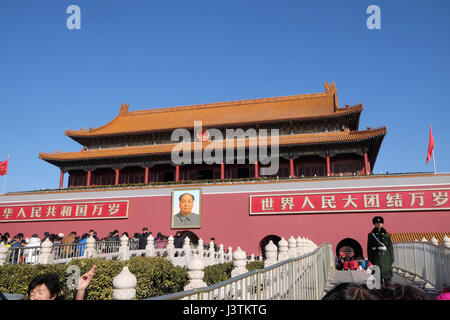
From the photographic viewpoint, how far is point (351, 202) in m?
18.0

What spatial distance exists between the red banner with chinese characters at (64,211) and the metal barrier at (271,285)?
16843 mm

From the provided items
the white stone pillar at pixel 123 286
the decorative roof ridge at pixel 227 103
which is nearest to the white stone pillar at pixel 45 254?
the white stone pillar at pixel 123 286

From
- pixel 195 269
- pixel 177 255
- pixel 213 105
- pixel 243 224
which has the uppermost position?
pixel 213 105

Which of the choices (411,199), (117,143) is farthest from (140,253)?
(117,143)

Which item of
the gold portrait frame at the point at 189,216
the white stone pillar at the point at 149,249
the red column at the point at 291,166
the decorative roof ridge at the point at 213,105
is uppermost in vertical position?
the decorative roof ridge at the point at 213,105

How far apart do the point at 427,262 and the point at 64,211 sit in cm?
1968

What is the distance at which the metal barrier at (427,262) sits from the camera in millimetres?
6863

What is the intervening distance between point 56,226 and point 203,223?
29.7 feet

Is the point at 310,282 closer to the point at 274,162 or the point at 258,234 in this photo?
the point at 258,234

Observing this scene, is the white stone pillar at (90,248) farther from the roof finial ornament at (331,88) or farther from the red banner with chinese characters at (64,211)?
the roof finial ornament at (331,88)

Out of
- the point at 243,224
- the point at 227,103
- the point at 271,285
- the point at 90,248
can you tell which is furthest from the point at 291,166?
the point at 271,285

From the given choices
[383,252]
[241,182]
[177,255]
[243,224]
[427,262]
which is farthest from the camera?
[241,182]

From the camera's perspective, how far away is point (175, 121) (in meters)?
26.3

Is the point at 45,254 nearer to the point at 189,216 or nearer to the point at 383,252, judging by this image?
the point at 383,252
